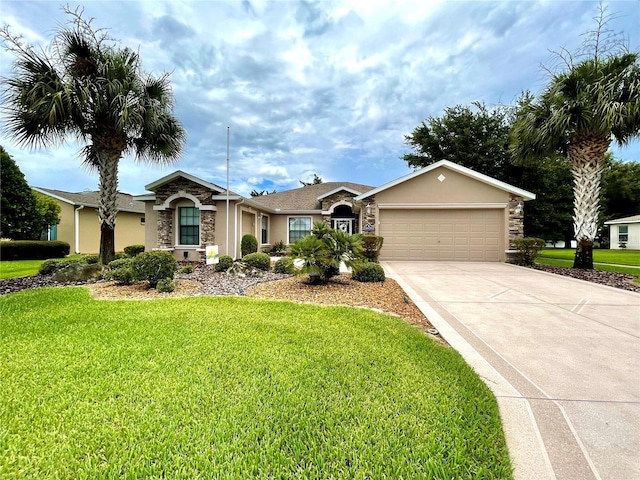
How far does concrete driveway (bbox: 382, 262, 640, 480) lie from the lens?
197cm

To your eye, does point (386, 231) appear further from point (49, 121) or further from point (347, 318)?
point (49, 121)

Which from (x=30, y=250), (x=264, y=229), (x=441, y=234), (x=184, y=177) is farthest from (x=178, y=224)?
(x=441, y=234)

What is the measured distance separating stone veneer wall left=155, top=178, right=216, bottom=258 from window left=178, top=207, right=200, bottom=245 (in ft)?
1.37

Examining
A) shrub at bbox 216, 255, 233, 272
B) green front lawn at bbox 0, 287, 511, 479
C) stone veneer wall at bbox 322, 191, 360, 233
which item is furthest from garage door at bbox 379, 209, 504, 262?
green front lawn at bbox 0, 287, 511, 479

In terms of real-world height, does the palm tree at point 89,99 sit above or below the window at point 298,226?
above

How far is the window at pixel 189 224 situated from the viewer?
13.5m

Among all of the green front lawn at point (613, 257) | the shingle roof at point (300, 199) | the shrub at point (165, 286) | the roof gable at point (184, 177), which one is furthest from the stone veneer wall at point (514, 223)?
the shrub at point (165, 286)

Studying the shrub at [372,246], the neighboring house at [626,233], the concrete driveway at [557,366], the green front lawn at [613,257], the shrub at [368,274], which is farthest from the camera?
the neighboring house at [626,233]

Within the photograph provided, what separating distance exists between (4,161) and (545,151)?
2350 centimetres

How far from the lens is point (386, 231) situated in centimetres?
1395

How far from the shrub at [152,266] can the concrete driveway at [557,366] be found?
5.94m

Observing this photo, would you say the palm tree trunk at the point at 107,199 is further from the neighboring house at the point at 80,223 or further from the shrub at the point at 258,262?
the neighboring house at the point at 80,223

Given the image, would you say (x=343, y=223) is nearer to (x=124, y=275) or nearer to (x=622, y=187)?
(x=124, y=275)

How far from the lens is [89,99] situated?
8844mm
